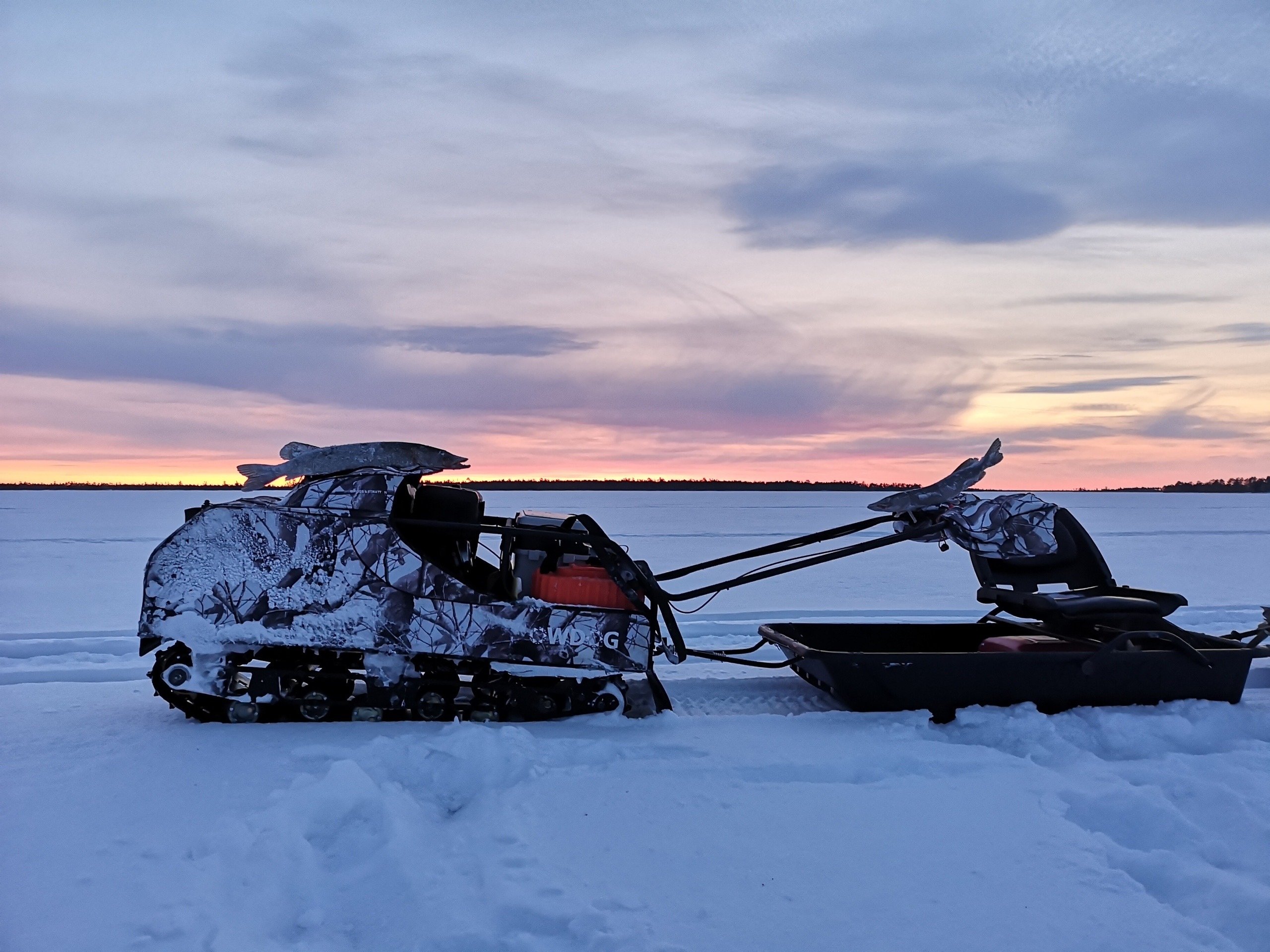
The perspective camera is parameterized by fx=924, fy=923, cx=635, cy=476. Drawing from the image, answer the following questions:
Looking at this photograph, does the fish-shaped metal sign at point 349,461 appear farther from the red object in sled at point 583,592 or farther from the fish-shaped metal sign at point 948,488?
the fish-shaped metal sign at point 948,488

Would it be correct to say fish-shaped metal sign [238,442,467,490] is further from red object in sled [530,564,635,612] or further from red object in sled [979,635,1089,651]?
red object in sled [979,635,1089,651]

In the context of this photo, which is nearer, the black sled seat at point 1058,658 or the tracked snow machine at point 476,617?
the tracked snow machine at point 476,617

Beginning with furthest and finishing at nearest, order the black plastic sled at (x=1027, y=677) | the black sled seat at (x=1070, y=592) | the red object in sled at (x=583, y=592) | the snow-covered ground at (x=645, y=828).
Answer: the black sled seat at (x=1070, y=592) < the red object in sled at (x=583, y=592) < the black plastic sled at (x=1027, y=677) < the snow-covered ground at (x=645, y=828)

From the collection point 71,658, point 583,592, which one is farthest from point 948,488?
point 71,658

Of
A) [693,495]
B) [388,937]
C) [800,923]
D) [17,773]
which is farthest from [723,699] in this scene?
[693,495]

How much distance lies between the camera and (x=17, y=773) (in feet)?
10.9

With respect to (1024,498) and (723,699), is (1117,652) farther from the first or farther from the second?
(723,699)

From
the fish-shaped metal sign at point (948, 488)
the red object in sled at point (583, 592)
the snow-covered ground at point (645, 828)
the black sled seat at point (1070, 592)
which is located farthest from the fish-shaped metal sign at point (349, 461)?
the black sled seat at point (1070, 592)

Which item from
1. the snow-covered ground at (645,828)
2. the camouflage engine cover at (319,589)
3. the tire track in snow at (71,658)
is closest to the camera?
the snow-covered ground at (645,828)

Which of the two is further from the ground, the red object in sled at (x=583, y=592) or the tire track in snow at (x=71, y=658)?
the red object in sled at (x=583, y=592)

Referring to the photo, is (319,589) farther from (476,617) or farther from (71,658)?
(71,658)

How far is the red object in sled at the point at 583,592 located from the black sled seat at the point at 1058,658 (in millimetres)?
893

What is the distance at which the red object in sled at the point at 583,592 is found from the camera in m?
4.29

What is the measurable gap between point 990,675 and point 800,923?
7.16 ft
